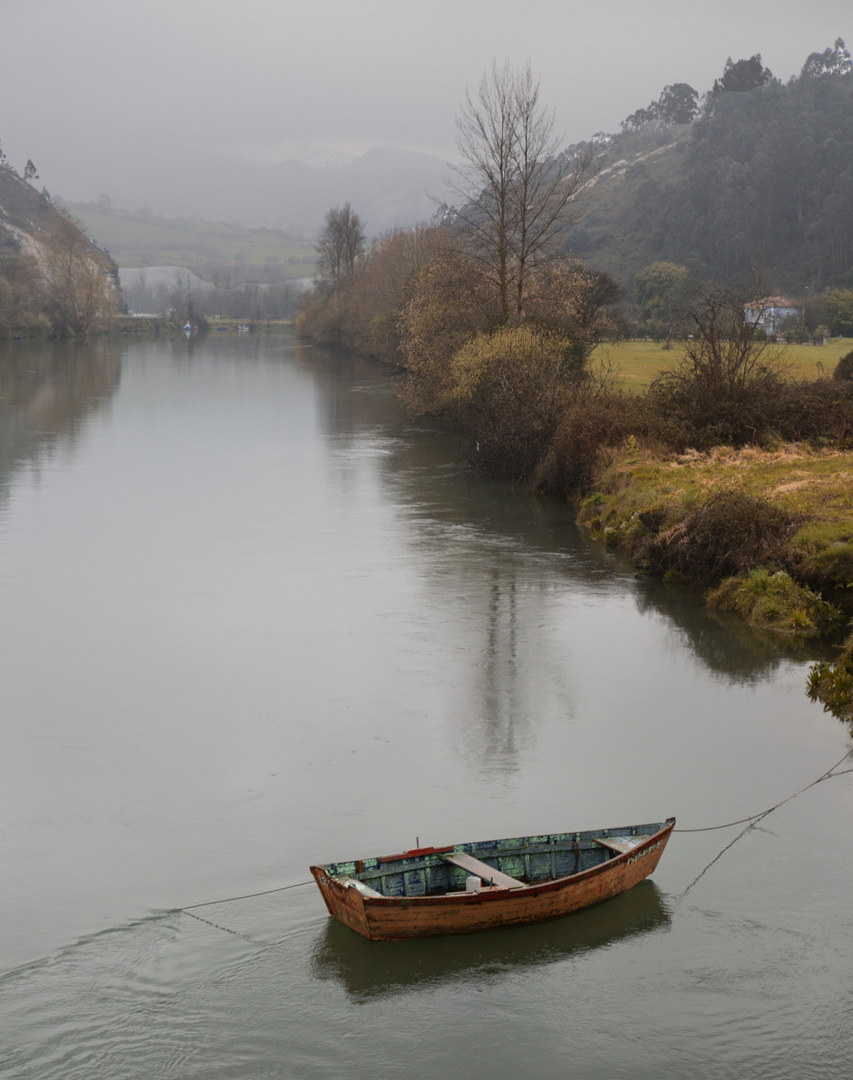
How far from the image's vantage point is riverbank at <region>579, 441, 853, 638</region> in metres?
17.7

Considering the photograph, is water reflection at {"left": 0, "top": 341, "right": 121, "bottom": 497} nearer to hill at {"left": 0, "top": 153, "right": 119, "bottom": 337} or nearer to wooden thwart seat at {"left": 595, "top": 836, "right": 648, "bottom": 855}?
hill at {"left": 0, "top": 153, "right": 119, "bottom": 337}

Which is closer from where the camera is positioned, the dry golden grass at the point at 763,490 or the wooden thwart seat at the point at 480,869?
the wooden thwart seat at the point at 480,869

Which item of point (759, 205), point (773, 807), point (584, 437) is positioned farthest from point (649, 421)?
point (759, 205)

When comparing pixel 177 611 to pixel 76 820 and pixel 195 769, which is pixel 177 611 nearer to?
pixel 195 769

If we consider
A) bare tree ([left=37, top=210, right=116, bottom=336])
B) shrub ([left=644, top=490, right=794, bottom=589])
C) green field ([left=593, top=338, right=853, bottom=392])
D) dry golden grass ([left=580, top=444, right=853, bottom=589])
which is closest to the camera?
dry golden grass ([left=580, top=444, right=853, bottom=589])

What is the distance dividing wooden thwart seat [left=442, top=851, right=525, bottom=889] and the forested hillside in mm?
111399

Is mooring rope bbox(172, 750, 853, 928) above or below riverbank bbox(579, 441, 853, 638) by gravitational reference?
below

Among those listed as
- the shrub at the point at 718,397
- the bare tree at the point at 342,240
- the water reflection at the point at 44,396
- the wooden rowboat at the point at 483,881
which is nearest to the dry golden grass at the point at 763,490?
the shrub at the point at 718,397

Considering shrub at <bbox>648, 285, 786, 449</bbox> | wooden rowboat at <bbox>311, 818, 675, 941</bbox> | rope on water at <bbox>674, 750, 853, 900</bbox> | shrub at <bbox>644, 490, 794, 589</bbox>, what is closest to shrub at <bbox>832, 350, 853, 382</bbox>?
shrub at <bbox>648, 285, 786, 449</bbox>

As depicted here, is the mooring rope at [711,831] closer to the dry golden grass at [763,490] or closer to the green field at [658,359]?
the dry golden grass at [763,490]

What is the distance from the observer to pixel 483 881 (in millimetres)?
8688

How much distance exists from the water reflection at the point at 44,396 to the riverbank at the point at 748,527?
55.1 ft

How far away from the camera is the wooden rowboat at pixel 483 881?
8.27 m

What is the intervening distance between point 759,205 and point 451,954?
449ft
